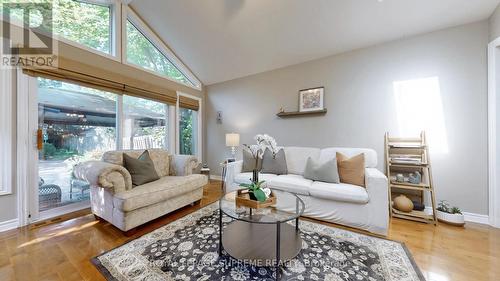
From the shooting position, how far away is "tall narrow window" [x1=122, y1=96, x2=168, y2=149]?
10.0ft

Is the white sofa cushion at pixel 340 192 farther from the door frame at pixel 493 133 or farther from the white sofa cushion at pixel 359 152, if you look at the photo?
the door frame at pixel 493 133

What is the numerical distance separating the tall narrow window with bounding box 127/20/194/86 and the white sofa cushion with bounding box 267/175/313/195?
9.45 feet

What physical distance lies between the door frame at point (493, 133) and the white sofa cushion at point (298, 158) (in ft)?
6.13

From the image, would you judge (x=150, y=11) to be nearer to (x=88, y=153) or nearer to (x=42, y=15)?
(x=42, y=15)

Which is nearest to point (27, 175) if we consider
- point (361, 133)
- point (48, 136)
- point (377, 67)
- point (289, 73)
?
point (48, 136)

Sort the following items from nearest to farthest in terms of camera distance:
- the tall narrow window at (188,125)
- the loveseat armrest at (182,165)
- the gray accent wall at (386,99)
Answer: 1. the gray accent wall at (386,99)
2. the loveseat armrest at (182,165)
3. the tall narrow window at (188,125)

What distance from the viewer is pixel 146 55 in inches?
133

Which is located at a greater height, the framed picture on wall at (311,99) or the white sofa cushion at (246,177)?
the framed picture on wall at (311,99)

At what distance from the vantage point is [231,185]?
9.73 ft

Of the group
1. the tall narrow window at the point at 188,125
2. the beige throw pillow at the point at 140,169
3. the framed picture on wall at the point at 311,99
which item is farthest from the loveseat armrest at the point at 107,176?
the framed picture on wall at the point at 311,99

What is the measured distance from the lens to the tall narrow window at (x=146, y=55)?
3.14 meters

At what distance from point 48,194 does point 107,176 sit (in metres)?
1.15

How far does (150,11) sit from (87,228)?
10.5ft

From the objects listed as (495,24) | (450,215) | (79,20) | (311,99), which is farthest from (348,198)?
(79,20)
